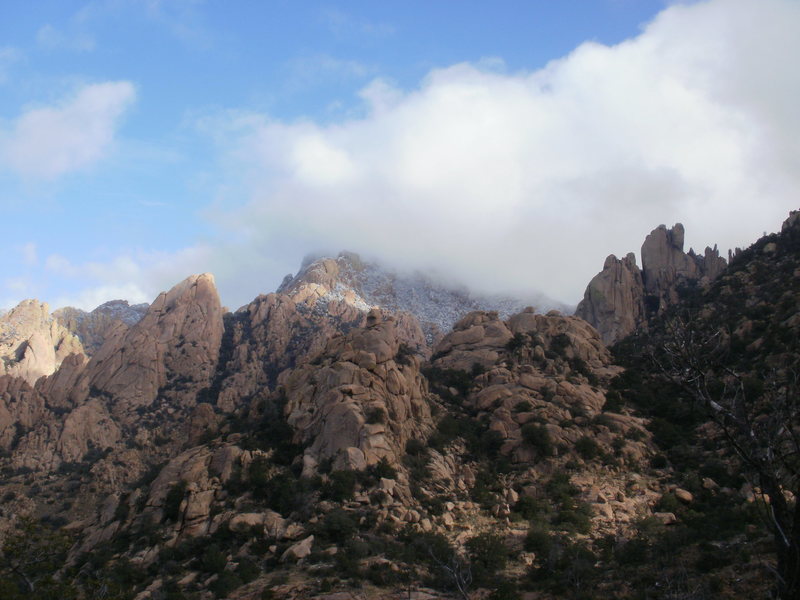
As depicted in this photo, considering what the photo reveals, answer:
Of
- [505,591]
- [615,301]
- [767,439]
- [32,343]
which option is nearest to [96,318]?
[32,343]

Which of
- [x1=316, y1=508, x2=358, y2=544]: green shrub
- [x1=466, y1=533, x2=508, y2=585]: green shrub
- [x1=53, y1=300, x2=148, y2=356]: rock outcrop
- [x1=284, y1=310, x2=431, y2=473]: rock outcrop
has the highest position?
[x1=53, y1=300, x2=148, y2=356]: rock outcrop

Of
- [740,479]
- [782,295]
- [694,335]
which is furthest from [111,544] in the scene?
[782,295]

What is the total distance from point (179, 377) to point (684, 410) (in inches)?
3507

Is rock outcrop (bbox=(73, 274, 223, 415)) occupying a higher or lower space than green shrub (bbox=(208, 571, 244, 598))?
higher

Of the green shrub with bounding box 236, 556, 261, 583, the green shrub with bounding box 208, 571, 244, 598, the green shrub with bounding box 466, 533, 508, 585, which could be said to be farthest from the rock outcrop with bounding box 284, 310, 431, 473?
the green shrub with bounding box 208, 571, 244, 598

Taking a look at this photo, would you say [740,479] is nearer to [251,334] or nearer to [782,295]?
[782,295]

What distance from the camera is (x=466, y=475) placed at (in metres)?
44.1

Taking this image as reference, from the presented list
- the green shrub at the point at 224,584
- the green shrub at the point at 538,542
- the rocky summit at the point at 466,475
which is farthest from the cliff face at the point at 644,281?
the green shrub at the point at 224,584

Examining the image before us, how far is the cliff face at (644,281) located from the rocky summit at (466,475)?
9951mm

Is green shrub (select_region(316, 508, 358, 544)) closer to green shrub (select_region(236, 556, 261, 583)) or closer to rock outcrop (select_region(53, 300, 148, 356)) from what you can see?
green shrub (select_region(236, 556, 261, 583))

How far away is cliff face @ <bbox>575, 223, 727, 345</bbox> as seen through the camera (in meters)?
99.8

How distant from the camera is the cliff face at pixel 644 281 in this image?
99.8m

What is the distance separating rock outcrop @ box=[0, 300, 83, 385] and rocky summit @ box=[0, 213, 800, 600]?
36.7 m

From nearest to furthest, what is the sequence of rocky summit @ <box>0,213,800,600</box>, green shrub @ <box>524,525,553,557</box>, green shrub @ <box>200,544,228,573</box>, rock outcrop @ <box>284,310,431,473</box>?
rocky summit @ <box>0,213,800,600</box>, green shrub @ <box>200,544,228,573</box>, green shrub @ <box>524,525,553,557</box>, rock outcrop @ <box>284,310,431,473</box>
